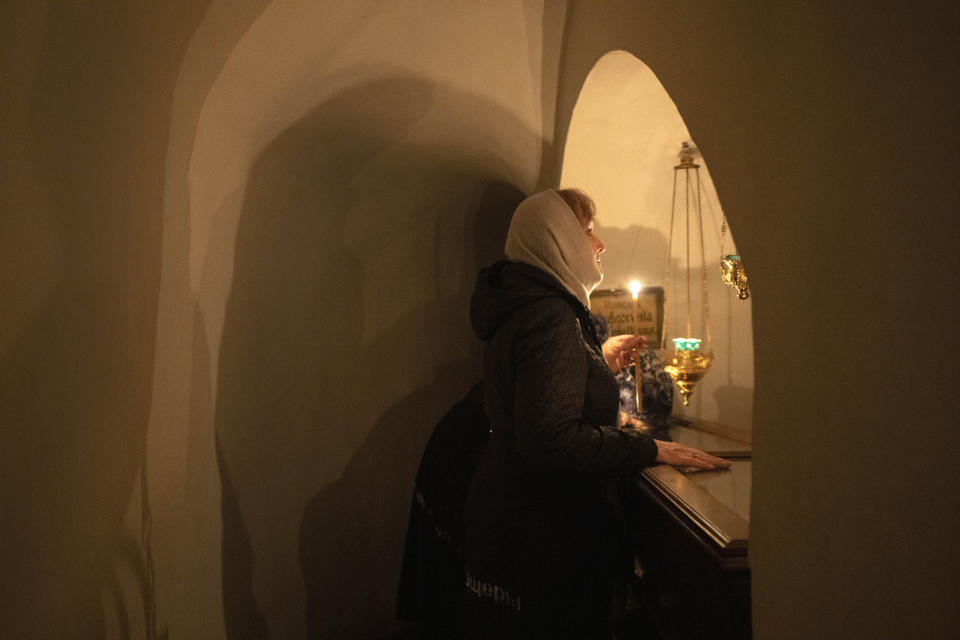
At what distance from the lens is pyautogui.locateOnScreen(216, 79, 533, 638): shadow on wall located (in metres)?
1.81

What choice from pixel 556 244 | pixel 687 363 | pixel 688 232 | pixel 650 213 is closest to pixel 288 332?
pixel 556 244

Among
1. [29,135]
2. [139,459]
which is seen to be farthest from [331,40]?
[139,459]

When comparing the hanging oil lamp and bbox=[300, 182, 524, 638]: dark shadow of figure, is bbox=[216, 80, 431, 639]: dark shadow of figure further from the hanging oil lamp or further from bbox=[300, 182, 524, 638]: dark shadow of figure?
the hanging oil lamp

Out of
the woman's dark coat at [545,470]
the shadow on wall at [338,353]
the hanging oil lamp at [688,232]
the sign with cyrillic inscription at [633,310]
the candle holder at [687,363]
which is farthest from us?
the sign with cyrillic inscription at [633,310]

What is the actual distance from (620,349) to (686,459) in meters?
0.50

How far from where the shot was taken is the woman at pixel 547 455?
1.15 m

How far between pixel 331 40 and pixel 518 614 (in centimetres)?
155

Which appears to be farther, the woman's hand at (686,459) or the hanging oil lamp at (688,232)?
the hanging oil lamp at (688,232)

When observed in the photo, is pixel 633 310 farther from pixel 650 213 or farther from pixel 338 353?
pixel 338 353

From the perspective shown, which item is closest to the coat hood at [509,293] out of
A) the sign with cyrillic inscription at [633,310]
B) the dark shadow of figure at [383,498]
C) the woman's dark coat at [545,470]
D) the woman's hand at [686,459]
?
the woman's dark coat at [545,470]

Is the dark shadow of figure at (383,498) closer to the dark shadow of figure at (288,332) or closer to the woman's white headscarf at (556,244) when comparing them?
the dark shadow of figure at (288,332)

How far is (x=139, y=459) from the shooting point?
3.59ft

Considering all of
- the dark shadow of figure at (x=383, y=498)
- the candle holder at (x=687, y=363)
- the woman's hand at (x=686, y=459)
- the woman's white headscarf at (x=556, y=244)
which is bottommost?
the dark shadow of figure at (x=383, y=498)

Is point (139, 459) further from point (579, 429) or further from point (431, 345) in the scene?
point (431, 345)
